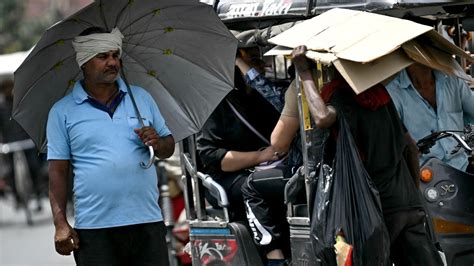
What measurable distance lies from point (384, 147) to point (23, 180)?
1297 cm

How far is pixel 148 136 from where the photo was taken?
634cm

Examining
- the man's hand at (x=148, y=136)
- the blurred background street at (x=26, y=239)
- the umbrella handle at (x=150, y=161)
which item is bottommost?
the blurred background street at (x=26, y=239)

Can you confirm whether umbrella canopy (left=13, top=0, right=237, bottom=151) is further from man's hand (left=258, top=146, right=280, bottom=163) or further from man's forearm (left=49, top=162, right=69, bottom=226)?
man's hand (left=258, top=146, right=280, bottom=163)

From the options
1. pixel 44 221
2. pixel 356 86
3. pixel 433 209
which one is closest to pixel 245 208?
pixel 433 209

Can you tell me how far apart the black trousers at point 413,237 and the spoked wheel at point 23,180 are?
1228 centimetres

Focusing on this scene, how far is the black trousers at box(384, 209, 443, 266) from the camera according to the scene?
631 cm

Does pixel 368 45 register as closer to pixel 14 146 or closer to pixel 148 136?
pixel 148 136

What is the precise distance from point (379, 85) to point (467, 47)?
2.06 metres

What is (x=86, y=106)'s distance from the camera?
6410mm

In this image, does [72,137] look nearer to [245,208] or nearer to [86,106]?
[86,106]

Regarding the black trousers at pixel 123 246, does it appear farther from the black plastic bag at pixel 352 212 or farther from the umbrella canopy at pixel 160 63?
the black plastic bag at pixel 352 212

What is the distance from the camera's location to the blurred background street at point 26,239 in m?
14.2

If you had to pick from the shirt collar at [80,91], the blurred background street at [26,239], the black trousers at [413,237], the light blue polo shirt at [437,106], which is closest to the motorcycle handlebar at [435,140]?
the light blue polo shirt at [437,106]

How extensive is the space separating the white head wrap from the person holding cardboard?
37.7 inches
